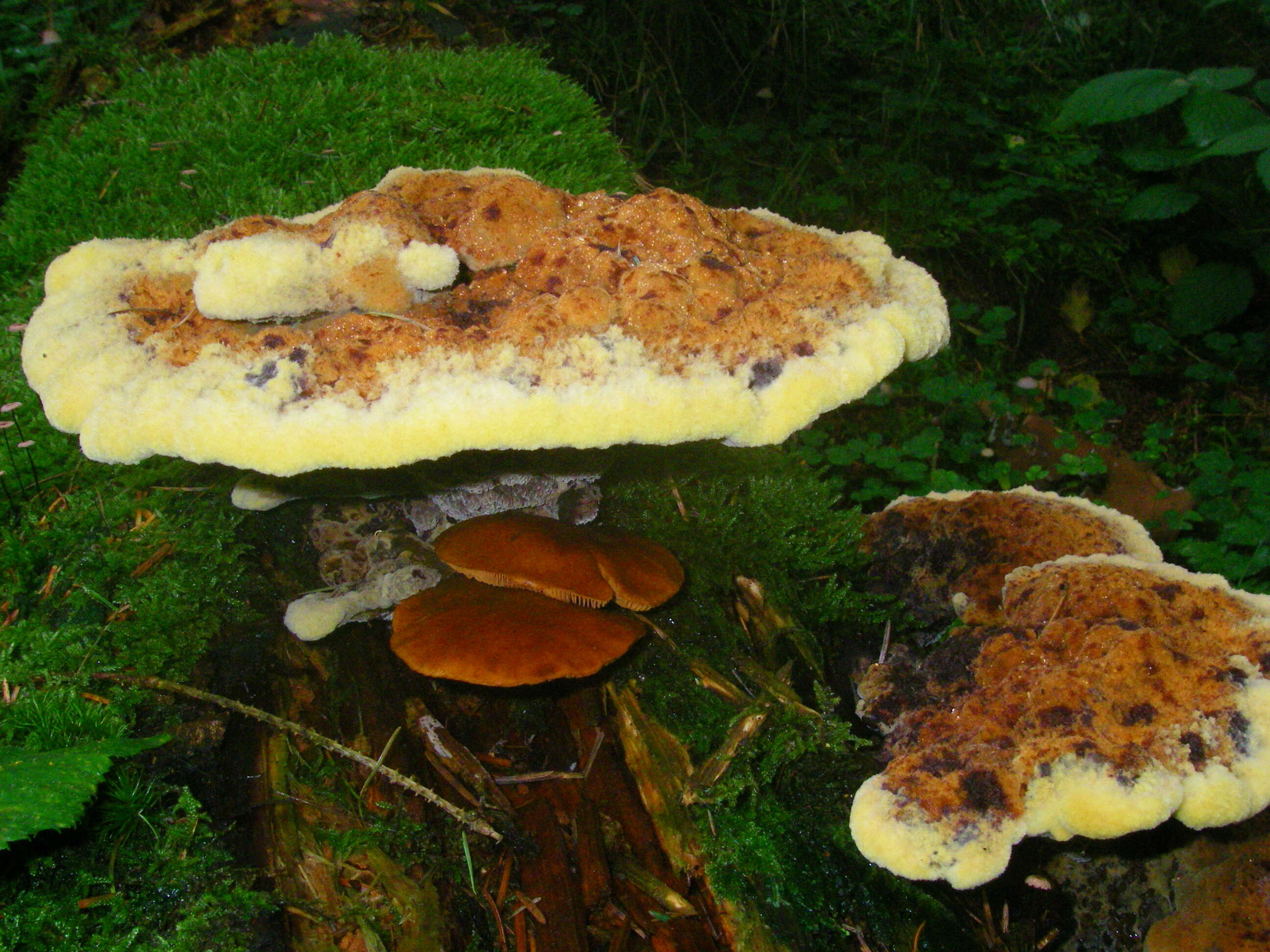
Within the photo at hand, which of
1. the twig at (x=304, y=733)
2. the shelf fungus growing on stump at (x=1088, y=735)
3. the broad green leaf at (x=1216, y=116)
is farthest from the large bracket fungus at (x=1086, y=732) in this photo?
the broad green leaf at (x=1216, y=116)

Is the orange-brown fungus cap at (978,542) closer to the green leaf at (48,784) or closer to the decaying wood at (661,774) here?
the decaying wood at (661,774)

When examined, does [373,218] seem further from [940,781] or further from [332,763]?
[940,781]

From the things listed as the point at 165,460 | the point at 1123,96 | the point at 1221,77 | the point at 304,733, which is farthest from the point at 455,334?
the point at 1221,77

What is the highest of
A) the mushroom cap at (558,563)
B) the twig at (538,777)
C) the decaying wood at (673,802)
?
the mushroom cap at (558,563)

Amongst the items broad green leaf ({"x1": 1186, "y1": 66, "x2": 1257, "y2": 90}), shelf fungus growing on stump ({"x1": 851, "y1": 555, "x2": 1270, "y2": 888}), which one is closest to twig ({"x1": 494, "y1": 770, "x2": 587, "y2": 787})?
shelf fungus growing on stump ({"x1": 851, "y1": 555, "x2": 1270, "y2": 888})

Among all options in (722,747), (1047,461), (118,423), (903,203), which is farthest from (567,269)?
(903,203)

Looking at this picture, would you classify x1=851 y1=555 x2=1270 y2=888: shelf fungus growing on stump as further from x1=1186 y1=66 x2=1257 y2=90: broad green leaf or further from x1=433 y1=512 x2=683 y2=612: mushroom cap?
x1=1186 y1=66 x2=1257 y2=90: broad green leaf

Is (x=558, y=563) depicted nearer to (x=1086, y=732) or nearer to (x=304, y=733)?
(x=304, y=733)
